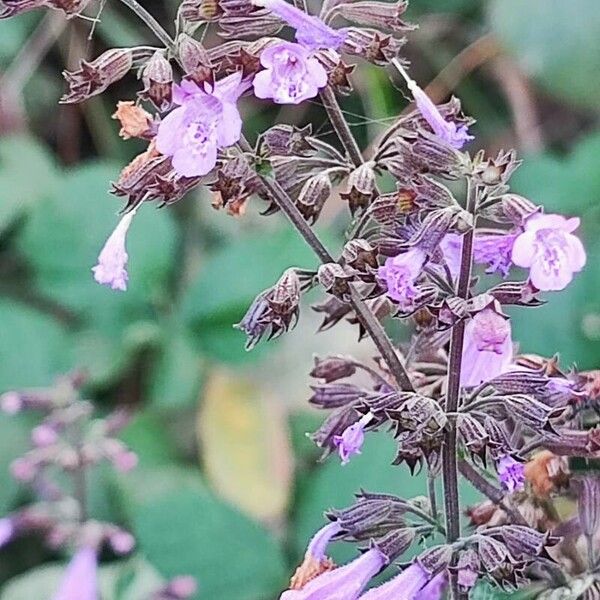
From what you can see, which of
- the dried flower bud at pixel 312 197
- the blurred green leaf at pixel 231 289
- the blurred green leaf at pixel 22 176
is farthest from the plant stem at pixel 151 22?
the blurred green leaf at pixel 22 176

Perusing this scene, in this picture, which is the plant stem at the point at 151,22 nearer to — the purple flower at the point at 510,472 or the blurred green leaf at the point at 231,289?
the purple flower at the point at 510,472

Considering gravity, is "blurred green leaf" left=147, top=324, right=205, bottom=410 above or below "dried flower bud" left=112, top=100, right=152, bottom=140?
below

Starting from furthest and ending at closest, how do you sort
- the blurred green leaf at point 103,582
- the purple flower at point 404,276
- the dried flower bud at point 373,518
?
the blurred green leaf at point 103,582 < the dried flower bud at point 373,518 < the purple flower at point 404,276

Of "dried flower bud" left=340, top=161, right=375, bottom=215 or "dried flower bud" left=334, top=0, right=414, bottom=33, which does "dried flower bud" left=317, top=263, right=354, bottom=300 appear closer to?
"dried flower bud" left=340, top=161, right=375, bottom=215

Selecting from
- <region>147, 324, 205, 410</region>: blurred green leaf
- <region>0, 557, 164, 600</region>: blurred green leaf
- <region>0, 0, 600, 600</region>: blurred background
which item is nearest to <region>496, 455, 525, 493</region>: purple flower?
<region>0, 0, 600, 600</region>: blurred background

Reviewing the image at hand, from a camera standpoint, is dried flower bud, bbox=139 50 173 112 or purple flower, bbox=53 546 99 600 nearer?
dried flower bud, bbox=139 50 173 112

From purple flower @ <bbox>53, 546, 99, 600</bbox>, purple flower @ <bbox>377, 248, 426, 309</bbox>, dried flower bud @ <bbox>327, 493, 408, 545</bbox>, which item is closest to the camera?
purple flower @ <bbox>377, 248, 426, 309</bbox>
